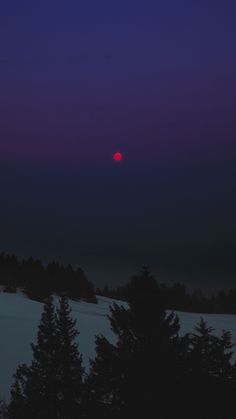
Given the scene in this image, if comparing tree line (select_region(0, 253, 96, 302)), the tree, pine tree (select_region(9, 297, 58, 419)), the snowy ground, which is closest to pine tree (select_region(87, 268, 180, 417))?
the tree

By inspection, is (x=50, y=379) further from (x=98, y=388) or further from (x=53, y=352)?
(x=98, y=388)

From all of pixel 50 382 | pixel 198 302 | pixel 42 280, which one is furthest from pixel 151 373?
pixel 198 302

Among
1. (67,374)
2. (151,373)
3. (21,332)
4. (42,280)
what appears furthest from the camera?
(42,280)

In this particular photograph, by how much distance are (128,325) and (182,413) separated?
255 centimetres

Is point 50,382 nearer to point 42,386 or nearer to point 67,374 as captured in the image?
point 42,386

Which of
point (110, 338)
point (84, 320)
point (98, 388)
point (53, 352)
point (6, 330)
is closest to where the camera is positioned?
point (98, 388)

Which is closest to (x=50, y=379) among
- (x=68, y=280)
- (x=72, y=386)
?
A: (x=72, y=386)

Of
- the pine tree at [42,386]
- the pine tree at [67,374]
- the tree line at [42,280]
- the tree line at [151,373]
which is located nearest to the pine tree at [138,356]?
the tree line at [151,373]

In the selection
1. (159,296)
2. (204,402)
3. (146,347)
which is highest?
(159,296)

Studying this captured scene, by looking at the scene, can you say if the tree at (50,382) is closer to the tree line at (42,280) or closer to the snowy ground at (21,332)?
the snowy ground at (21,332)

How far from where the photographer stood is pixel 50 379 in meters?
18.8

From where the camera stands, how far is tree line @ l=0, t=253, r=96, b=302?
74.6 m

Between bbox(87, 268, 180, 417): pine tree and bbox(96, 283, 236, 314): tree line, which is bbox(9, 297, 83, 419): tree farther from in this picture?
bbox(96, 283, 236, 314): tree line

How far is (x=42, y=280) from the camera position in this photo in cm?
7862
